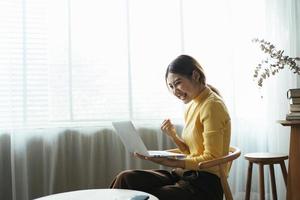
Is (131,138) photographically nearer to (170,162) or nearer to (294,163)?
(170,162)

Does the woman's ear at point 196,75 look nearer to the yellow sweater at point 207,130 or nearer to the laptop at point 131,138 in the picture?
the yellow sweater at point 207,130

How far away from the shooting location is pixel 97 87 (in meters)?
2.48

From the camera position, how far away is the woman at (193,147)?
159cm

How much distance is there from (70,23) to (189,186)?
1406mm

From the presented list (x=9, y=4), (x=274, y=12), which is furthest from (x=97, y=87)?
(x=274, y=12)

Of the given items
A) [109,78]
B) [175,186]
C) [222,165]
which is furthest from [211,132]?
[109,78]

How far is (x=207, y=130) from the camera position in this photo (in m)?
1.61

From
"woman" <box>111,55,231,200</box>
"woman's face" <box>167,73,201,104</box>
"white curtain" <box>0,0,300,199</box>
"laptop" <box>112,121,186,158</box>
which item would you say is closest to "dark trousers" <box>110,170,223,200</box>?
"woman" <box>111,55,231,200</box>

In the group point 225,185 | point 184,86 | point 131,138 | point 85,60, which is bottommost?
point 225,185

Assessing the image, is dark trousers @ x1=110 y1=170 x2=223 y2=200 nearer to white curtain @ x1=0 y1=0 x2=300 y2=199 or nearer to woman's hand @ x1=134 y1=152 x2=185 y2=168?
woman's hand @ x1=134 y1=152 x2=185 y2=168

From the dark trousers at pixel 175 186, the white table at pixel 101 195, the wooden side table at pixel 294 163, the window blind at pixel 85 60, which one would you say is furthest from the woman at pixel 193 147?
the window blind at pixel 85 60

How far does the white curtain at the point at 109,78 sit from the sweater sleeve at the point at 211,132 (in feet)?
3.12

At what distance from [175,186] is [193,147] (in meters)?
0.26

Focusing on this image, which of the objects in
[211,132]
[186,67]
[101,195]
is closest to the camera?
[101,195]
